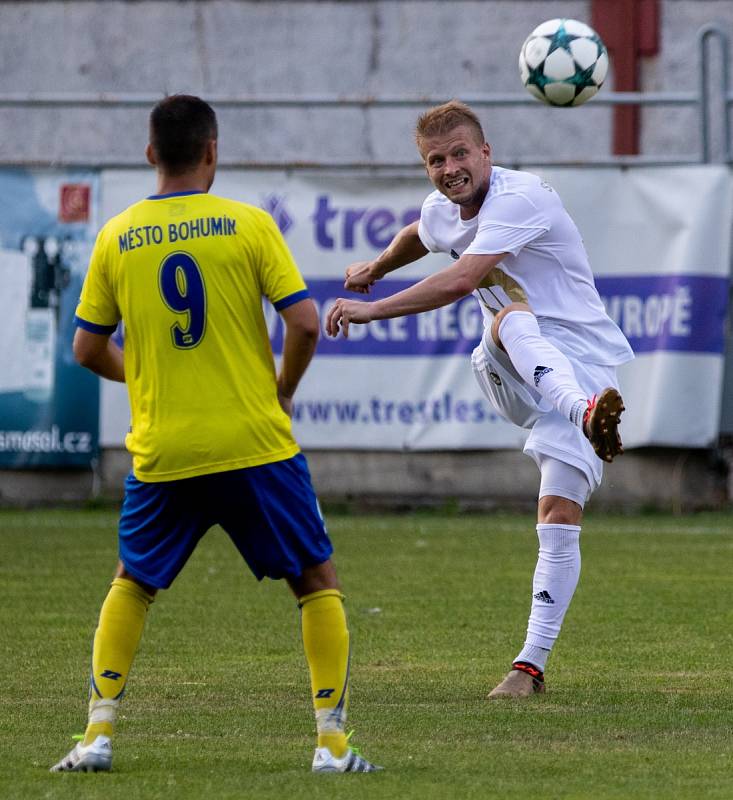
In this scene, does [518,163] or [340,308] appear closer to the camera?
[340,308]

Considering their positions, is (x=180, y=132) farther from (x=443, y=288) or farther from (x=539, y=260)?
(x=539, y=260)

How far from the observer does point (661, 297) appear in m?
13.4

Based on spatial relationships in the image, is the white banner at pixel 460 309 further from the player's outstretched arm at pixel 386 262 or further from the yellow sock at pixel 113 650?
the yellow sock at pixel 113 650

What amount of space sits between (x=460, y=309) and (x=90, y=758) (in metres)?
9.05

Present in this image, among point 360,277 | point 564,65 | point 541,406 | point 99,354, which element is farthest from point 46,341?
point 99,354

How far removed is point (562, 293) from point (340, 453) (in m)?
7.25

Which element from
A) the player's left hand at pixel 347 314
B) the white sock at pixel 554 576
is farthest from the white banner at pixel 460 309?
the player's left hand at pixel 347 314

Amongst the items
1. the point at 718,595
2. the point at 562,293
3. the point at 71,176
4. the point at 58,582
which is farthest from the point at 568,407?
the point at 71,176

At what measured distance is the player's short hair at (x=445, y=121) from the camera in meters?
6.28

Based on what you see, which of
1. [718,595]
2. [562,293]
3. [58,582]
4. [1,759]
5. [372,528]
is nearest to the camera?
[1,759]

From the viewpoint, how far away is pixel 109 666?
4.90 meters

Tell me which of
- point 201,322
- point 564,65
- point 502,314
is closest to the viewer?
point 201,322

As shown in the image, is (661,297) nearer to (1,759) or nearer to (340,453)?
(340,453)

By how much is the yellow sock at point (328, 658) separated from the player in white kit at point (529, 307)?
148 centimetres
